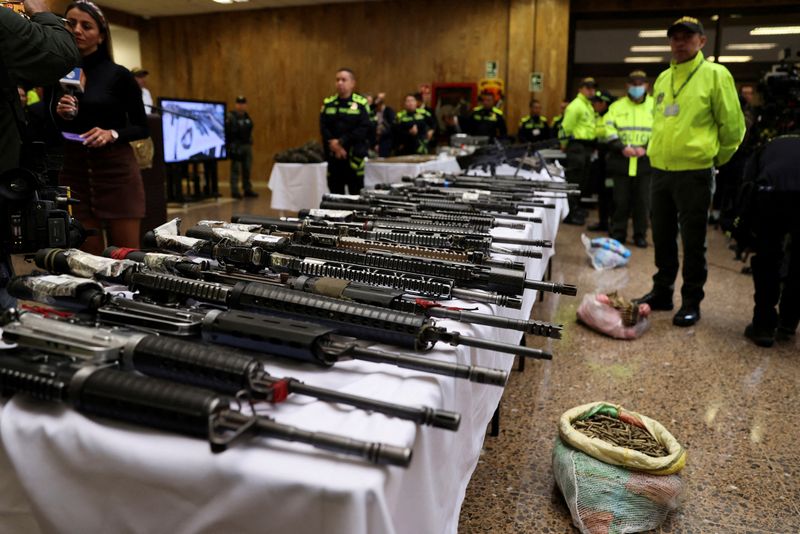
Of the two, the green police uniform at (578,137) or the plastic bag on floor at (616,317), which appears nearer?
the plastic bag on floor at (616,317)

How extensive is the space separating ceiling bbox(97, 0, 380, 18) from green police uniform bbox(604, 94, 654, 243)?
6957 millimetres

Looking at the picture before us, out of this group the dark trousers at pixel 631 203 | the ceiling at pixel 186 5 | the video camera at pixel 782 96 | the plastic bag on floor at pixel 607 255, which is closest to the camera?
the video camera at pixel 782 96

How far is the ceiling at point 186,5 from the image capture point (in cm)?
1131

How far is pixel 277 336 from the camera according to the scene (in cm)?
109

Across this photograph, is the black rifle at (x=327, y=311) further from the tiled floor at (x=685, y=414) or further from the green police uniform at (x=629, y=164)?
the green police uniform at (x=629, y=164)

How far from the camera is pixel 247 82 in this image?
12.5 m

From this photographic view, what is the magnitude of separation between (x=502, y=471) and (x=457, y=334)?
3.88 feet

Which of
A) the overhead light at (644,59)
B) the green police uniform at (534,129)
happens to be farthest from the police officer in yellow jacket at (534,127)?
the overhead light at (644,59)

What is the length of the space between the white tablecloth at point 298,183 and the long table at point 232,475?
5.45 metres

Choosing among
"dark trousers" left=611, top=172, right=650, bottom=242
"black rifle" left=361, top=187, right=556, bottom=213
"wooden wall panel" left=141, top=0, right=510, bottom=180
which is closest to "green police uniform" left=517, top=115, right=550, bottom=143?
"wooden wall panel" left=141, top=0, right=510, bottom=180

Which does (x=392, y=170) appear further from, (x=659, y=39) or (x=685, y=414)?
(x=659, y=39)

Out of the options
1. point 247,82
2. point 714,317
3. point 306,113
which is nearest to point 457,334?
point 714,317

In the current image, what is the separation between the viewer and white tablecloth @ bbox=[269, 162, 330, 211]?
6379 mm

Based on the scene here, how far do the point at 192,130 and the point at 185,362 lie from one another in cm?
839
